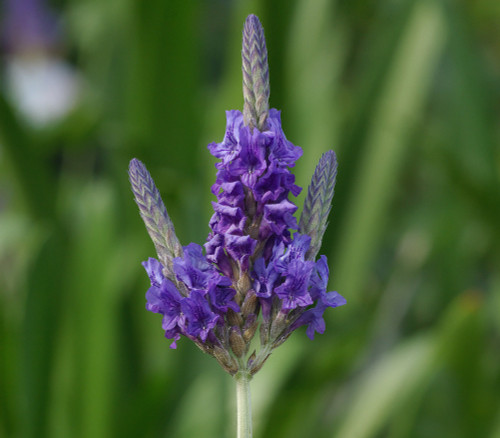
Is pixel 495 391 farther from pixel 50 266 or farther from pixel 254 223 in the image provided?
pixel 254 223

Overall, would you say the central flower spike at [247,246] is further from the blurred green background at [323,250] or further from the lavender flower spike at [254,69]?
the blurred green background at [323,250]

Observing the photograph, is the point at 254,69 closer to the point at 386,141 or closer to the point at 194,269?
the point at 194,269

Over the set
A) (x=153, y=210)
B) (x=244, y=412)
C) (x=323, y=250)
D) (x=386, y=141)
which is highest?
(x=386, y=141)

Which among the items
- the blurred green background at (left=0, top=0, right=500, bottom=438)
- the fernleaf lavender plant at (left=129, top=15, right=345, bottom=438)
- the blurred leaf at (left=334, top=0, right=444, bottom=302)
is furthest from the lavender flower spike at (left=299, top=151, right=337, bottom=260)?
the blurred leaf at (left=334, top=0, right=444, bottom=302)

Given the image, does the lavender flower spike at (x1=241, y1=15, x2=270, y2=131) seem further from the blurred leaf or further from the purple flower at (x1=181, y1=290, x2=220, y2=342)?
the blurred leaf

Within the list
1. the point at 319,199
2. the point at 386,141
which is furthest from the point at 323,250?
the point at 319,199

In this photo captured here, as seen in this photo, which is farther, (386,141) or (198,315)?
(386,141)

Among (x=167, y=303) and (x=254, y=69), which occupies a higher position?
(x=254, y=69)
